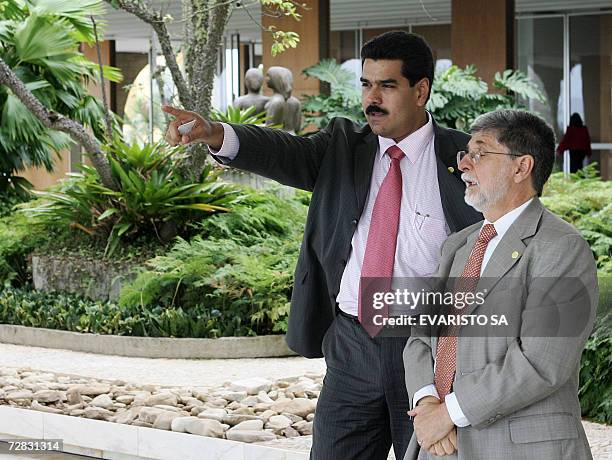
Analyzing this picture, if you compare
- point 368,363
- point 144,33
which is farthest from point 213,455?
point 144,33

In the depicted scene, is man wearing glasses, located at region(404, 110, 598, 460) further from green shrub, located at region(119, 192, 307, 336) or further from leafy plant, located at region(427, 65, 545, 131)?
leafy plant, located at region(427, 65, 545, 131)

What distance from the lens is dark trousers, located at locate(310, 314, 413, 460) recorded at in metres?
3.43

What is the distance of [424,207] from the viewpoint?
3.53m

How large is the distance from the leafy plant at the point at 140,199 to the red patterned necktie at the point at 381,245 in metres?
7.52

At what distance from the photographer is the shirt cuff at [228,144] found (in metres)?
3.54

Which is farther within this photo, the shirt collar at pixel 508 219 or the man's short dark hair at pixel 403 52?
the man's short dark hair at pixel 403 52

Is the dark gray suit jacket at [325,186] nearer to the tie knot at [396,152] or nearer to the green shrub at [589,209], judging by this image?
the tie knot at [396,152]

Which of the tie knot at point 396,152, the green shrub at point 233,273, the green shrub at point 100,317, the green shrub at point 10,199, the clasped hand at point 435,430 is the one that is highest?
the tie knot at point 396,152

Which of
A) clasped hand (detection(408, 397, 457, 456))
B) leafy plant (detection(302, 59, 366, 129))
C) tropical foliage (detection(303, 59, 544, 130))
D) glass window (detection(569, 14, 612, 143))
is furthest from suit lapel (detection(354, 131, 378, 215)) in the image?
glass window (detection(569, 14, 612, 143))

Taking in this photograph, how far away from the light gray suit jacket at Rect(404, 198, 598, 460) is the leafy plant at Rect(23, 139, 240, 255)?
8198 mm

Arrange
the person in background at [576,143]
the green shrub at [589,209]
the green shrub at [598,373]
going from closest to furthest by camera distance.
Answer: the green shrub at [598,373] < the green shrub at [589,209] < the person in background at [576,143]

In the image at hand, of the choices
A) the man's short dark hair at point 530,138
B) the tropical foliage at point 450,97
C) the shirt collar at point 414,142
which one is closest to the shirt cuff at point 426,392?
the man's short dark hair at point 530,138

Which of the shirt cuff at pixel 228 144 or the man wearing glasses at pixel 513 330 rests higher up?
the shirt cuff at pixel 228 144

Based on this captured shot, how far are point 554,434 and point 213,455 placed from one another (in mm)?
3604
